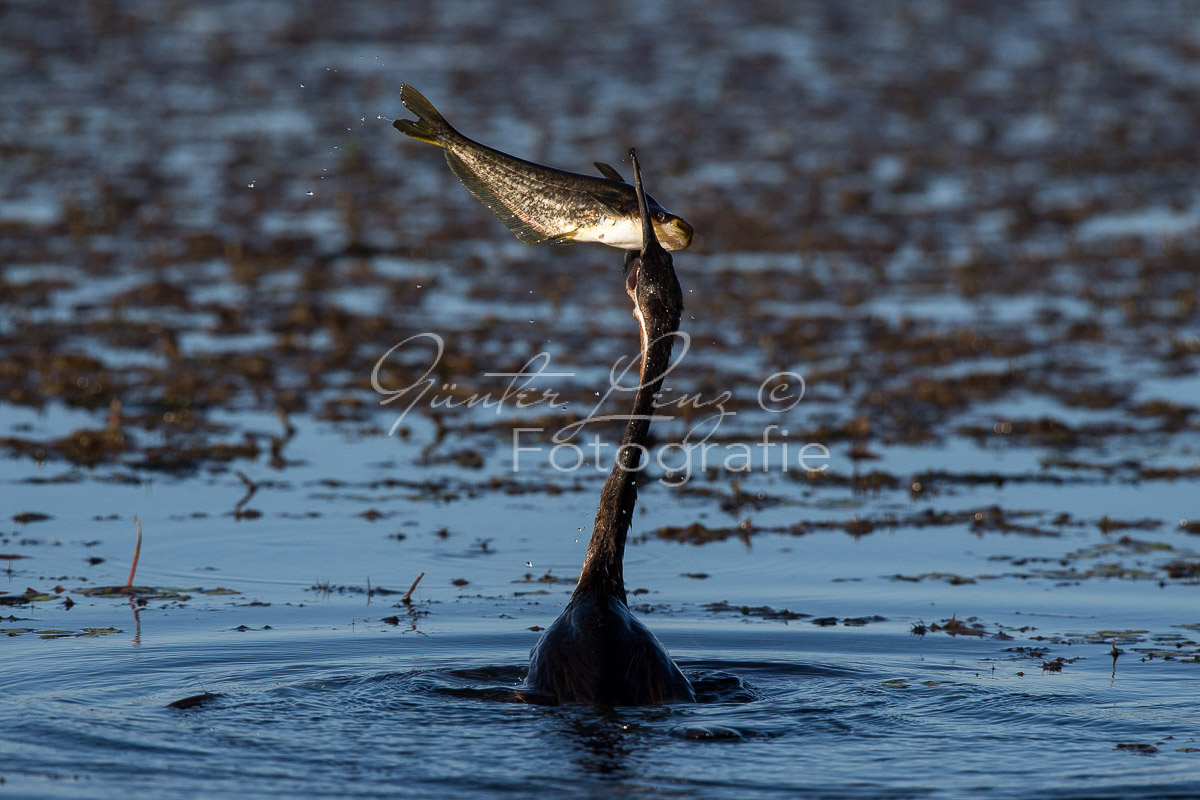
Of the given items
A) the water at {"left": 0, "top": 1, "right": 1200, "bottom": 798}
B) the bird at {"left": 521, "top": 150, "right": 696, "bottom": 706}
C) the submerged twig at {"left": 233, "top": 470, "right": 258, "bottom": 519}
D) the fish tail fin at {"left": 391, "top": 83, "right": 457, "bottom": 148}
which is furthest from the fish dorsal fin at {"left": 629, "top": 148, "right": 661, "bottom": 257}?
the submerged twig at {"left": 233, "top": 470, "right": 258, "bottom": 519}

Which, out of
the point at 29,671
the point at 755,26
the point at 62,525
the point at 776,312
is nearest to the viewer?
the point at 29,671

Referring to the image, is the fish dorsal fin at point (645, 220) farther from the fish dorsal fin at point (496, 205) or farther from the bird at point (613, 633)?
the fish dorsal fin at point (496, 205)

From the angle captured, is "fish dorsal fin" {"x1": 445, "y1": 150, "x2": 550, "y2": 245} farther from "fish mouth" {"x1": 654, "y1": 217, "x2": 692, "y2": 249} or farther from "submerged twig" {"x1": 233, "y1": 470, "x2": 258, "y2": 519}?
"submerged twig" {"x1": 233, "y1": 470, "x2": 258, "y2": 519}

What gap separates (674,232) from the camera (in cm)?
596

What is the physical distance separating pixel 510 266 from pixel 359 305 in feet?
7.10

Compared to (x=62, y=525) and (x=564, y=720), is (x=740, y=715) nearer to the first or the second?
(x=564, y=720)

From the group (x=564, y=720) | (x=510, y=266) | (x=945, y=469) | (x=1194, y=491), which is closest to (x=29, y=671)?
(x=564, y=720)

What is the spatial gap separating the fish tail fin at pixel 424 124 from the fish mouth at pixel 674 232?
85 cm

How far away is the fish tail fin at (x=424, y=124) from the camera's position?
6199 millimetres

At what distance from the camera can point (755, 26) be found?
105ft

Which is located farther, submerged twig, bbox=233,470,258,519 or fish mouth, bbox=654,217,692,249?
submerged twig, bbox=233,470,258,519

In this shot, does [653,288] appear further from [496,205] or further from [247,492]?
[247,492]

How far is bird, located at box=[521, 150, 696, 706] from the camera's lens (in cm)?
638

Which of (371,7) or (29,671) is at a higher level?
(371,7)
